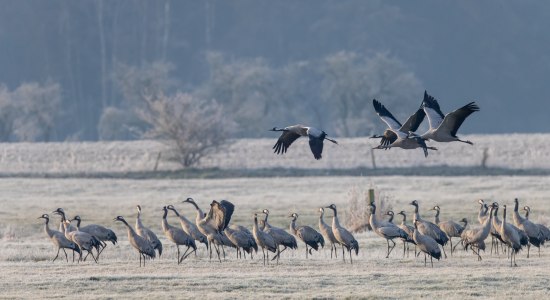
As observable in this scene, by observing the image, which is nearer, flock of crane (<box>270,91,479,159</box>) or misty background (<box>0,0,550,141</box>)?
flock of crane (<box>270,91,479,159</box>)

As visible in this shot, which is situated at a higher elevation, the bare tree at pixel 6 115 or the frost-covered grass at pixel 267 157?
the bare tree at pixel 6 115

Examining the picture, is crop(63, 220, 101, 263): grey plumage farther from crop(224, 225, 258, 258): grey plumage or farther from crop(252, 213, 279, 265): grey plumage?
crop(252, 213, 279, 265): grey plumage

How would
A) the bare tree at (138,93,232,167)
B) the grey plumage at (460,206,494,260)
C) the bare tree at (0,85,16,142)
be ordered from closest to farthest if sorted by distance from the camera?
Answer: the grey plumage at (460,206,494,260), the bare tree at (138,93,232,167), the bare tree at (0,85,16,142)

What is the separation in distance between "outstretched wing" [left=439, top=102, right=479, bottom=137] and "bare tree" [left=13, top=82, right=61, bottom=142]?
71256 millimetres

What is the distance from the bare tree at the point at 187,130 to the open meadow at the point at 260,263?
9.96m

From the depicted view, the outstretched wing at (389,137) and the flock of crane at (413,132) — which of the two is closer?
the flock of crane at (413,132)

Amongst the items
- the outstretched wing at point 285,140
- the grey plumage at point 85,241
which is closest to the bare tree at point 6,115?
the grey plumage at point 85,241

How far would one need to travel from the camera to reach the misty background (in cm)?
10306

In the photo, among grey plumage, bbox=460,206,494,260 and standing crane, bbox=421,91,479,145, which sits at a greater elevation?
standing crane, bbox=421,91,479,145

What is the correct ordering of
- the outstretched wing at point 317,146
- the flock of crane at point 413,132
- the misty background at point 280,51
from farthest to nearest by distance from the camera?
the misty background at point 280,51, the outstretched wing at point 317,146, the flock of crane at point 413,132

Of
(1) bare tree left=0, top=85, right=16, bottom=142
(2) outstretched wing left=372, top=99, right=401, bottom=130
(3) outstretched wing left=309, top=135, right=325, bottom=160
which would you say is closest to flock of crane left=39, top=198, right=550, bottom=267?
(2) outstretched wing left=372, top=99, right=401, bottom=130

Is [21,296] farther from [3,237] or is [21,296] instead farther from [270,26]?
[270,26]

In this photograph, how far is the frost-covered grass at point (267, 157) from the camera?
53406 millimetres

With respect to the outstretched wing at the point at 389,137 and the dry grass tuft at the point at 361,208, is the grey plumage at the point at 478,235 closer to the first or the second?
the outstretched wing at the point at 389,137
